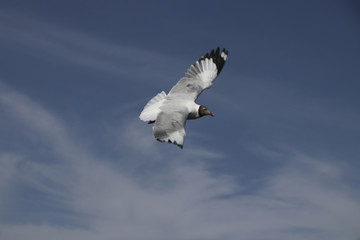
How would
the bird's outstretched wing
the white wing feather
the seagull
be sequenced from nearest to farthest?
the seagull < the white wing feather < the bird's outstretched wing

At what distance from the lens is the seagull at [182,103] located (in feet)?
43.8

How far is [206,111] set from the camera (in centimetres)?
1540

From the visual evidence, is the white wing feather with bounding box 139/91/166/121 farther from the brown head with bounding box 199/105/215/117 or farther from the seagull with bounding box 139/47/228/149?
the brown head with bounding box 199/105/215/117

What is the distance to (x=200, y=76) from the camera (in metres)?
17.3

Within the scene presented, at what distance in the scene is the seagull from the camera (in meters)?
13.3

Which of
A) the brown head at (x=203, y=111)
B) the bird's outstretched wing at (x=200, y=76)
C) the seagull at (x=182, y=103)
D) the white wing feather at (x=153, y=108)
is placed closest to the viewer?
the seagull at (x=182, y=103)

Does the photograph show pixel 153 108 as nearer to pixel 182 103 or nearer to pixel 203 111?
pixel 182 103

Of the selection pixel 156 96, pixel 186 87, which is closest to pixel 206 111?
pixel 186 87

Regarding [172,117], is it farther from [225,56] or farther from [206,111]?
[225,56]

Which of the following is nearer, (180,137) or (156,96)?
(180,137)

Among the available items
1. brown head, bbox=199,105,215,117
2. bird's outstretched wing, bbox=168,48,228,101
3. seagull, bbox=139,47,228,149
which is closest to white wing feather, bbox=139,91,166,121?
seagull, bbox=139,47,228,149

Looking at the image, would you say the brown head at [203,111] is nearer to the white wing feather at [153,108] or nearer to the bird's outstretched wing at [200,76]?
the bird's outstretched wing at [200,76]

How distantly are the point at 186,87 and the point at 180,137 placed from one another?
366 cm

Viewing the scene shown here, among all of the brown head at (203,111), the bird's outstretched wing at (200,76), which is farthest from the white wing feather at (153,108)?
the brown head at (203,111)
